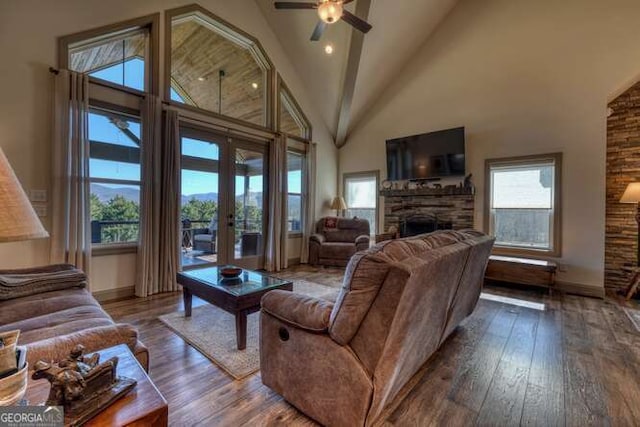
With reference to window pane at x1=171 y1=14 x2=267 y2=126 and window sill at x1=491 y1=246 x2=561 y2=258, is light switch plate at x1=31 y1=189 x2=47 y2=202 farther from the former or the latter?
window sill at x1=491 y1=246 x2=561 y2=258

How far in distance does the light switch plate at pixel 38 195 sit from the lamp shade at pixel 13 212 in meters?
3.09

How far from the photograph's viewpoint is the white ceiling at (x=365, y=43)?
4.79 meters

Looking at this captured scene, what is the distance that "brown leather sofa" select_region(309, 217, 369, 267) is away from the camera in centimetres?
551

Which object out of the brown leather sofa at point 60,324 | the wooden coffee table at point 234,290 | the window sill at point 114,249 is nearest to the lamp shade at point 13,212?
the brown leather sofa at point 60,324

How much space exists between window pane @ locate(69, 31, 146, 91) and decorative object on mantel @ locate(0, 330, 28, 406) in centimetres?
374

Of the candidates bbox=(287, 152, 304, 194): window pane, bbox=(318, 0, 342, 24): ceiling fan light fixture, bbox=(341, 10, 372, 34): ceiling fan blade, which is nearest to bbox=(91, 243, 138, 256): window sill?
bbox=(287, 152, 304, 194): window pane

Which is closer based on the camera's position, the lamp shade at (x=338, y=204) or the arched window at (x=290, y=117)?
the arched window at (x=290, y=117)

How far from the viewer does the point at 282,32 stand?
17.4 feet

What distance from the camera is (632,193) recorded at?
3723 millimetres

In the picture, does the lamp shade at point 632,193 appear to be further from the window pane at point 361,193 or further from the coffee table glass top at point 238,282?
the coffee table glass top at point 238,282

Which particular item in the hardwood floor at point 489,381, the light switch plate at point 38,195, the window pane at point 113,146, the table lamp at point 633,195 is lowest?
the hardwood floor at point 489,381

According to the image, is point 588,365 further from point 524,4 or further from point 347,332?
point 524,4

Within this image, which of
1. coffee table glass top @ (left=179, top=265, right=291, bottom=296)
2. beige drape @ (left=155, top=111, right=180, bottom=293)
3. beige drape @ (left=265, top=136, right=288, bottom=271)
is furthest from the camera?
beige drape @ (left=265, top=136, right=288, bottom=271)

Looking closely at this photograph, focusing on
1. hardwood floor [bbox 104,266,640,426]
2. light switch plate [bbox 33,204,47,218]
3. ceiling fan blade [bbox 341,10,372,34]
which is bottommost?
hardwood floor [bbox 104,266,640,426]
